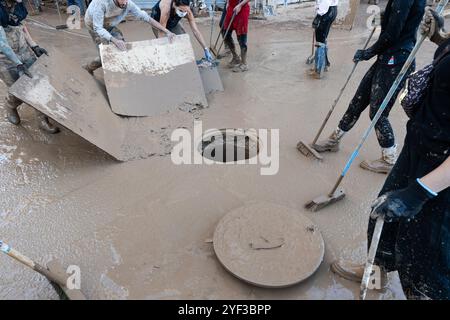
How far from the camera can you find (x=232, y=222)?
8.74 feet

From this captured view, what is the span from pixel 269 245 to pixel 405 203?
1114 mm

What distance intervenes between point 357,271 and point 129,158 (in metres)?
2.54

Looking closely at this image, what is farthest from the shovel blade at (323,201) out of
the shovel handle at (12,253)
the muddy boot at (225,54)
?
the muddy boot at (225,54)

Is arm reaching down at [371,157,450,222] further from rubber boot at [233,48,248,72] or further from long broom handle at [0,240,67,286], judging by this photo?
rubber boot at [233,48,248,72]

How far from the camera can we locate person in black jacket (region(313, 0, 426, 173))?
2830mm

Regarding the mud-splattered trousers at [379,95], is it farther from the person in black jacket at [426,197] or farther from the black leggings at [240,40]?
the black leggings at [240,40]

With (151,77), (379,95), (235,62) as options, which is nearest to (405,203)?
(379,95)

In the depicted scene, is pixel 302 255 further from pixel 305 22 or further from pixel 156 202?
pixel 305 22

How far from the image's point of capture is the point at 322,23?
17.4ft

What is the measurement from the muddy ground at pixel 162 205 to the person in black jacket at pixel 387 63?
0.35m

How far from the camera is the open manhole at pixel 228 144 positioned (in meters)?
3.96

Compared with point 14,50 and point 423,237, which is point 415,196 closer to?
point 423,237

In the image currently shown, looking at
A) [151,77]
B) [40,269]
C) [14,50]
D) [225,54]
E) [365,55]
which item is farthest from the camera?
[225,54]
